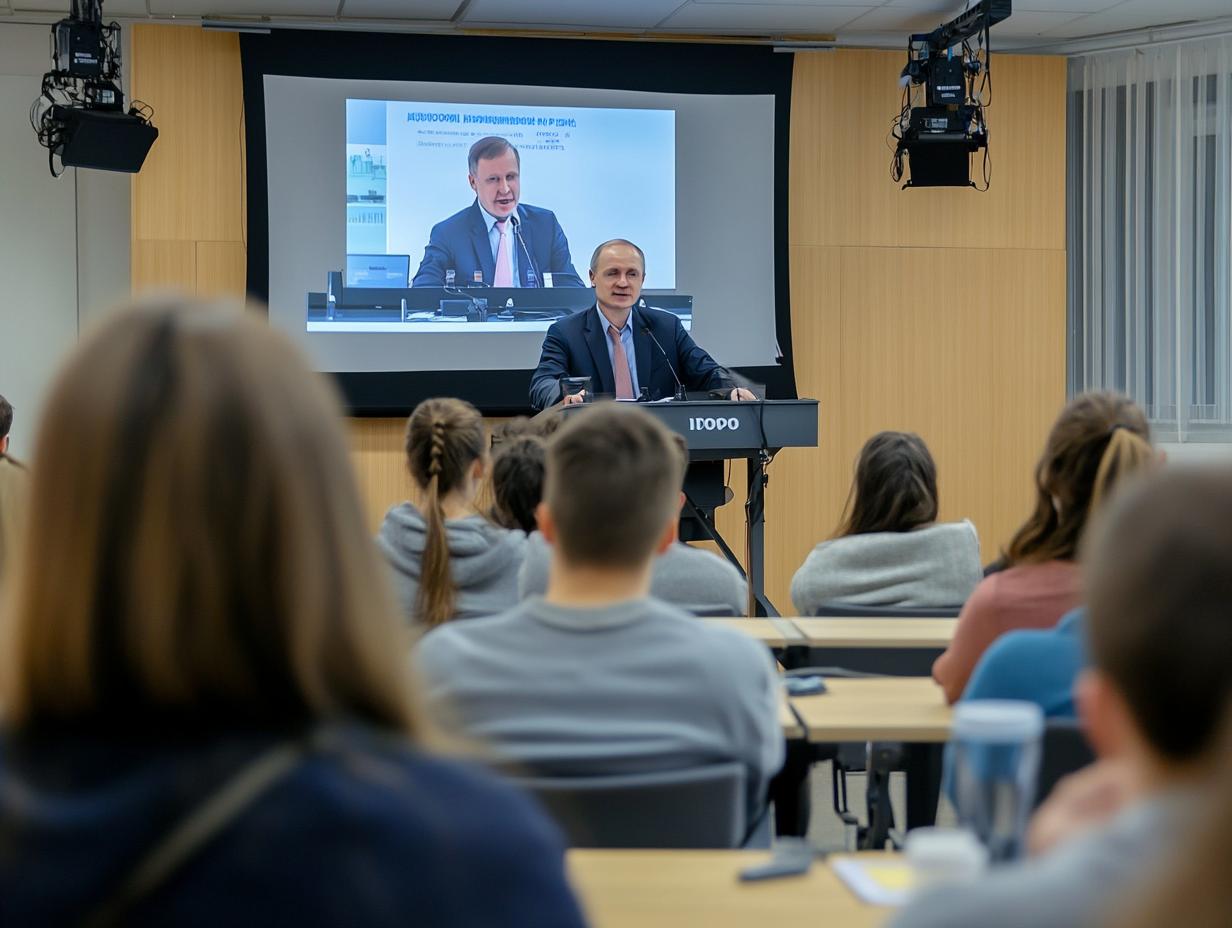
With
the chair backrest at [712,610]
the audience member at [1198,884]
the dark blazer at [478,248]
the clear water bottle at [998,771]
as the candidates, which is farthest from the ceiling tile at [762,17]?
the audience member at [1198,884]

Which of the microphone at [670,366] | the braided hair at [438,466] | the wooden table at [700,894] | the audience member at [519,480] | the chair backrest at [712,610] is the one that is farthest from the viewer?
the microphone at [670,366]

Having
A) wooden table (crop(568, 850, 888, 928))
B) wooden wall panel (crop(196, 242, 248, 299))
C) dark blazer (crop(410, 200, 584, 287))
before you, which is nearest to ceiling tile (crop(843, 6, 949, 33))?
dark blazer (crop(410, 200, 584, 287))

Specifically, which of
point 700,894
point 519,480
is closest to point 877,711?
point 700,894

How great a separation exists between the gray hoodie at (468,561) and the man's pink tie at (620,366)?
9.05 ft

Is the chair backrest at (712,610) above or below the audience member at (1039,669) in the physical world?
below

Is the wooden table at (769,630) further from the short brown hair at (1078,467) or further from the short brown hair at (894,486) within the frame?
the short brown hair at (1078,467)

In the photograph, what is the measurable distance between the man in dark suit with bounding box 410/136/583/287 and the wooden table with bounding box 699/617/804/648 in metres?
3.70

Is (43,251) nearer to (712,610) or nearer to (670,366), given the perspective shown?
(670,366)

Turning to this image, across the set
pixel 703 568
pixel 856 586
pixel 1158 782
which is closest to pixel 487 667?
pixel 1158 782

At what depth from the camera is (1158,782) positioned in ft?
2.58

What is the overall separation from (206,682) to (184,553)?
0.25 ft

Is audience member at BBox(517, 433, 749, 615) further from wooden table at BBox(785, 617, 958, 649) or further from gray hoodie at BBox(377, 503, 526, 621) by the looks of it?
gray hoodie at BBox(377, 503, 526, 621)

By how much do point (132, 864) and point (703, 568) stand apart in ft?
8.10

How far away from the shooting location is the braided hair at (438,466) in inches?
119
